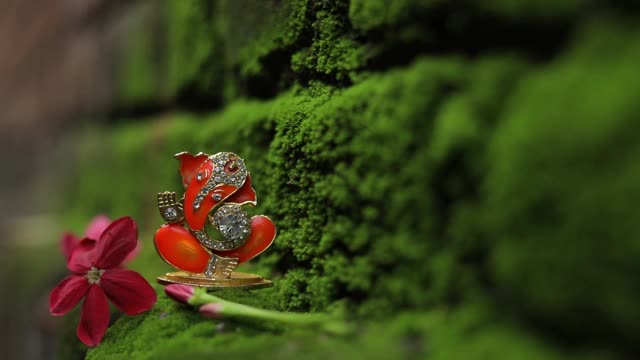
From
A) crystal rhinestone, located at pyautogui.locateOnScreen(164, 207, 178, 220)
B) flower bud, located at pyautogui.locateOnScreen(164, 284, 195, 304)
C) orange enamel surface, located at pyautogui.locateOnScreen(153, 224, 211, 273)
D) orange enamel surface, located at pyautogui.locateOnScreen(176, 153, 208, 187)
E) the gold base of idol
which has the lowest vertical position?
the gold base of idol

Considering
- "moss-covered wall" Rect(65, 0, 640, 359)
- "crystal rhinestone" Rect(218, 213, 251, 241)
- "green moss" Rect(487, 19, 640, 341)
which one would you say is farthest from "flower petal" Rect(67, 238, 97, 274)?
"green moss" Rect(487, 19, 640, 341)

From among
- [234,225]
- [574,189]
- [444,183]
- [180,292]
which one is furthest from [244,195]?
[574,189]

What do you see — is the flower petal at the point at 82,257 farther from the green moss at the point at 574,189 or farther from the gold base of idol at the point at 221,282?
the green moss at the point at 574,189

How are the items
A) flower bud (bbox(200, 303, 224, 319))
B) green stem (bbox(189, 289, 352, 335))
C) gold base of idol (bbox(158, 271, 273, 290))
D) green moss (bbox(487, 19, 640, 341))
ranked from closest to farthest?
green moss (bbox(487, 19, 640, 341)) → green stem (bbox(189, 289, 352, 335)) → flower bud (bbox(200, 303, 224, 319)) → gold base of idol (bbox(158, 271, 273, 290))

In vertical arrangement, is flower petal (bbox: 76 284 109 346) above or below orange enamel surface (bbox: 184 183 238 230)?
below

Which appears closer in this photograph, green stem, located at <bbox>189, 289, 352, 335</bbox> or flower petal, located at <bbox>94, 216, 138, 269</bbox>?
green stem, located at <bbox>189, 289, 352, 335</bbox>

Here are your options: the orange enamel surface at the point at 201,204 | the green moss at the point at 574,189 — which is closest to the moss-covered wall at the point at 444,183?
the green moss at the point at 574,189

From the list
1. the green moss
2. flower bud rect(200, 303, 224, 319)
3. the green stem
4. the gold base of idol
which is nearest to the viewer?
the green moss

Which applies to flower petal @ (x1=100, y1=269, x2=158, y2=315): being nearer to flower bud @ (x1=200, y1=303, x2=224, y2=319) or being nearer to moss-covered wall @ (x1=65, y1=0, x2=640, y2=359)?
moss-covered wall @ (x1=65, y1=0, x2=640, y2=359)
